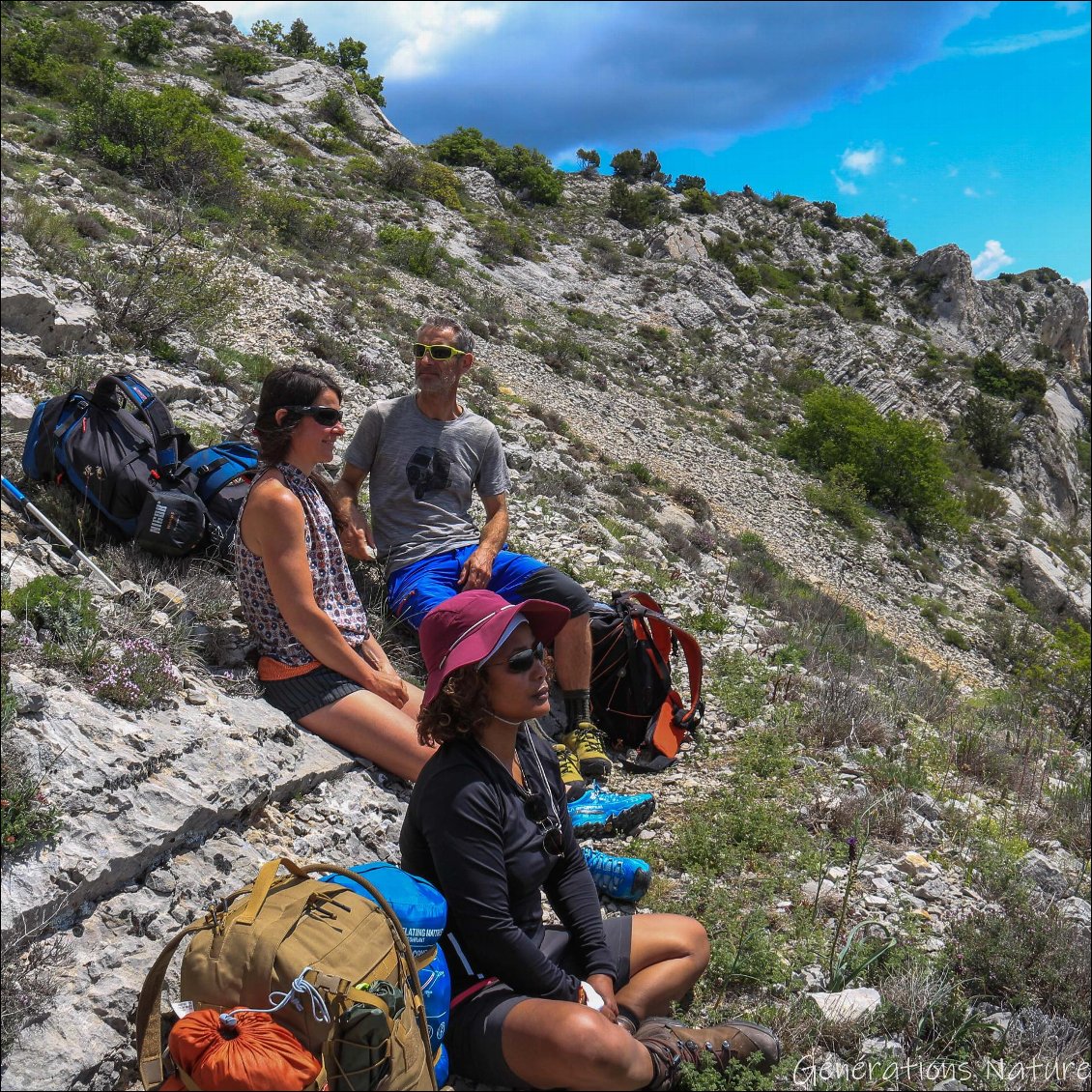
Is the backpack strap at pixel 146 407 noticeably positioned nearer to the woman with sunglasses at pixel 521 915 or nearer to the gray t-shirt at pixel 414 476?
the gray t-shirt at pixel 414 476

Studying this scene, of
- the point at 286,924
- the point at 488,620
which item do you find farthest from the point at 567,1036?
the point at 488,620

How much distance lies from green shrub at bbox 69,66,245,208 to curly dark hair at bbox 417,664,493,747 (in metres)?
15.2

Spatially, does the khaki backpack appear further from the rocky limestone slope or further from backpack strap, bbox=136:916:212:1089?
the rocky limestone slope

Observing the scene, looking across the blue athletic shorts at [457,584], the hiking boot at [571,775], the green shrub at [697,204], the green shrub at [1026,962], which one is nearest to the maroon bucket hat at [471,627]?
the hiking boot at [571,775]

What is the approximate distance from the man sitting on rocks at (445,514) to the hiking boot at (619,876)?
40.8 inches

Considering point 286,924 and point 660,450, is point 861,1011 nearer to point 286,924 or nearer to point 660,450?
point 286,924

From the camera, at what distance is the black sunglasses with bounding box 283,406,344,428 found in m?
3.62

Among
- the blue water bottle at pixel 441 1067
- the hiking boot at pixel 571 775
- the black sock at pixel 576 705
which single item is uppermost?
the black sock at pixel 576 705

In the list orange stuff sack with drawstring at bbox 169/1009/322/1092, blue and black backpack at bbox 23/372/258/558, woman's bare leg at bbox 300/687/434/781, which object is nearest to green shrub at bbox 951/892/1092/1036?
woman's bare leg at bbox 300/687/434/781

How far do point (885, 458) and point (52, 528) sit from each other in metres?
20.8

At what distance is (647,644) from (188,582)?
2564 millimetres

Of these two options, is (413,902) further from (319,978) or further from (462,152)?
(462,152)

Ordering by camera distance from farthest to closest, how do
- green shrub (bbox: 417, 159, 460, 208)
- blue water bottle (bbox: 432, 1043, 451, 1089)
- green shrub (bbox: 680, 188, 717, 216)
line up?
green shrub (bbox: 680, 188, 717, 216) < green shrub (bbox: 417, 159, 460, 208) < blue water bottle (bbox: 432, 1043, 451, 1089)

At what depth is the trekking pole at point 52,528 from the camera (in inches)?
150
